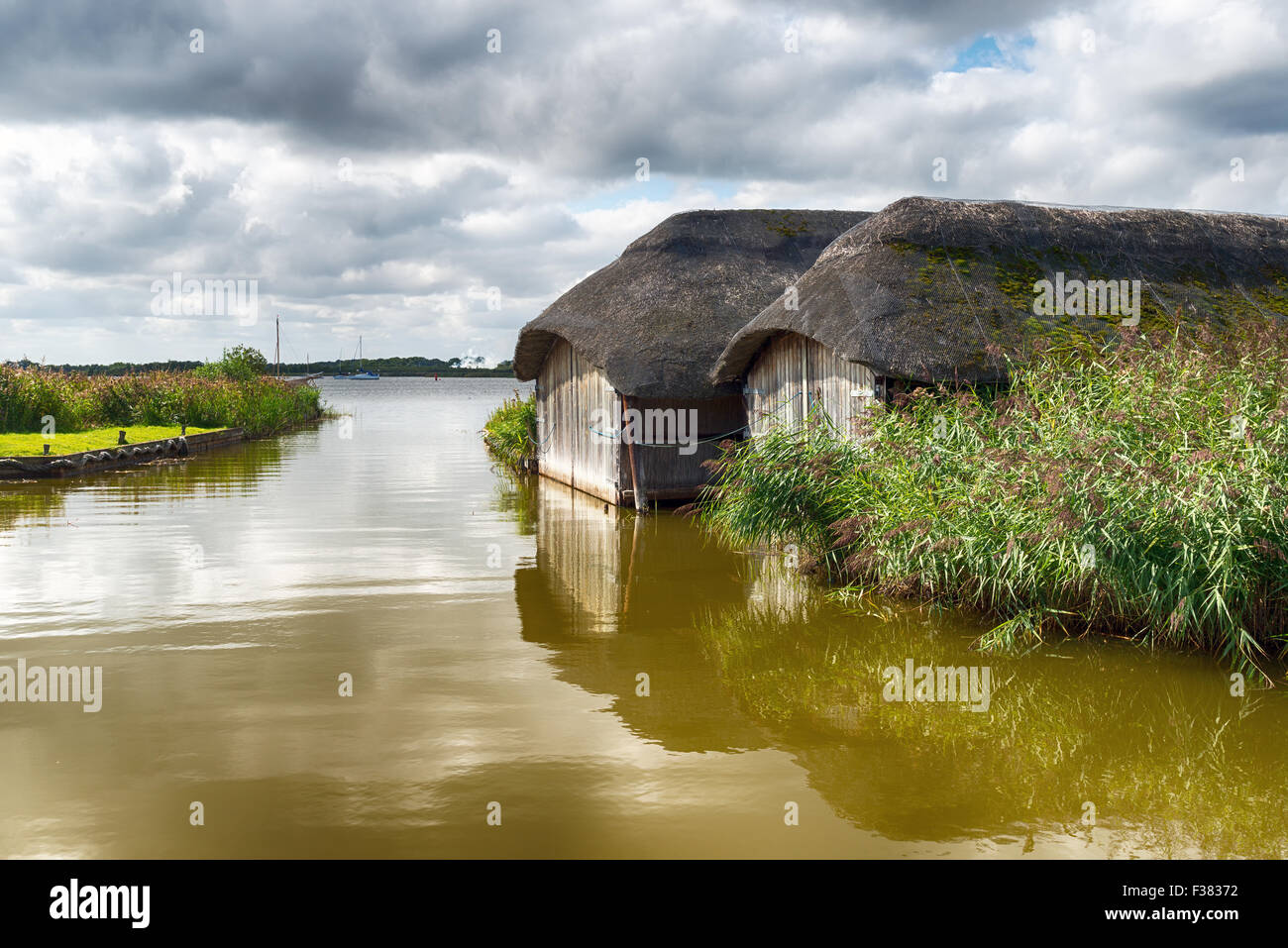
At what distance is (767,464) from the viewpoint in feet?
35.1

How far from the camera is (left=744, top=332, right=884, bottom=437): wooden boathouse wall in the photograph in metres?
13.5

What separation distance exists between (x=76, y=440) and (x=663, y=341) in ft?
57.5

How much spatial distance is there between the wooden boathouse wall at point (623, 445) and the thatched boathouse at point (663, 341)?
2 cm

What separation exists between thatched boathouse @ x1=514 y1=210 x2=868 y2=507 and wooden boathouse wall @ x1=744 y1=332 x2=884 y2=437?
3.15 ft

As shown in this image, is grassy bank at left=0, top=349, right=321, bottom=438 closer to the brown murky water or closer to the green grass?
the green grass

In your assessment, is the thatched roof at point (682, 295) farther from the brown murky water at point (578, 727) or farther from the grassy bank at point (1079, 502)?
the grassy bank at point (1079, 502)

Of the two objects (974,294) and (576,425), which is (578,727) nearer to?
(974,294)

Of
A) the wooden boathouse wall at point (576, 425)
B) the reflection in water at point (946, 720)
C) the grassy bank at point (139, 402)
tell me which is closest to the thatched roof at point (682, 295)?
the wooden boathouse wall at point (576, 425)

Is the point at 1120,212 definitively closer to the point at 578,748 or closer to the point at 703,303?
the point at 703,303

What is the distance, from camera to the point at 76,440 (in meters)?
26.4

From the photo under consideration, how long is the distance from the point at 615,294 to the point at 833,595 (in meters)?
9.91

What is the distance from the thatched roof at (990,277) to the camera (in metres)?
13.1

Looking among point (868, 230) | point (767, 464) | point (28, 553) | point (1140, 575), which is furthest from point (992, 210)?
point (28, 553)

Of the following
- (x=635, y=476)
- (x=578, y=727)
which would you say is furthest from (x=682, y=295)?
(x=578, y=727)
